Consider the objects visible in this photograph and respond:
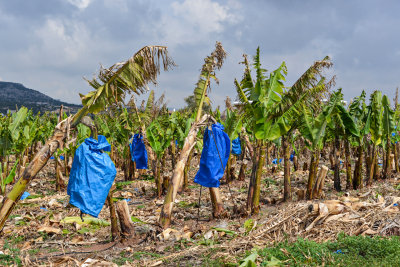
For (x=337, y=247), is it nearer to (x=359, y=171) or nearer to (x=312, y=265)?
(x=312, y=265)

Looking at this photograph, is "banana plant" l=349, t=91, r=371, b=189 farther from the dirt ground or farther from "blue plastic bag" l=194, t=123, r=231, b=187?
"blue plastic bag" l=194, t=123, r=231, b=187

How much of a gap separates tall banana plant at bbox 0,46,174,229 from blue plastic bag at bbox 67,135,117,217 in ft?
1.70

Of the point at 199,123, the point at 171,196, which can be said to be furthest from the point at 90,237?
the point at 199,123

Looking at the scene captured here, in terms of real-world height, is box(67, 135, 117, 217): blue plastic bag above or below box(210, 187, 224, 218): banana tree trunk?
above

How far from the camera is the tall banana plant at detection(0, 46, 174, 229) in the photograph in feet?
16.6

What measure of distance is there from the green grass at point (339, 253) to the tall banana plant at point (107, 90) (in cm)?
348

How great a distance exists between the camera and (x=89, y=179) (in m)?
4.95

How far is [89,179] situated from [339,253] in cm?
373

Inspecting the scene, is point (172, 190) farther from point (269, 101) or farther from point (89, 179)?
point (269, 101)

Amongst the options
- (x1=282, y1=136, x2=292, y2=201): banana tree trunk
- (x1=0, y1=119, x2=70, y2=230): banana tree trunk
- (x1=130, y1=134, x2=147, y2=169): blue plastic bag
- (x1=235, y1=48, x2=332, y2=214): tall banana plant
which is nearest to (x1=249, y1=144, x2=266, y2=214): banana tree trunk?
(x1=235, y1=48, x2=332, y2=214): tall banana plant

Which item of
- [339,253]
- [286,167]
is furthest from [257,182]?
[339,253]

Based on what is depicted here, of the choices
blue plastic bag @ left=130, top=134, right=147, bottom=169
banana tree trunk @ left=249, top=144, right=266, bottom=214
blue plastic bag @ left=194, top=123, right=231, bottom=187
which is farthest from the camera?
blue plastic bag @ left=130, top=134, right=147, bottom=169

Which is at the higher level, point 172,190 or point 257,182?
point 257,182

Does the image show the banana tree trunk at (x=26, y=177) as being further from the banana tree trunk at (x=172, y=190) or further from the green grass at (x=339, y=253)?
the green grass at (x=339, y=253)
